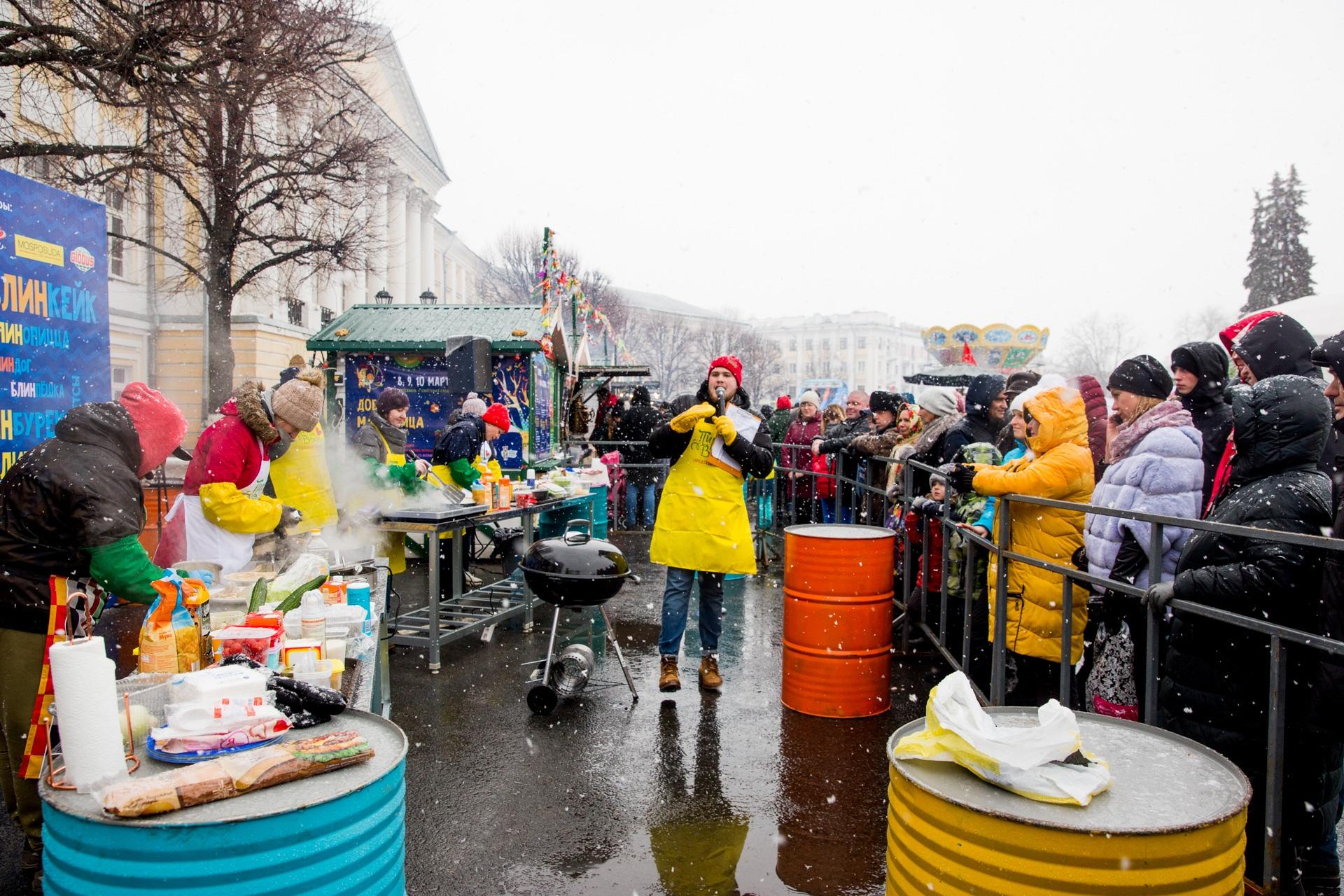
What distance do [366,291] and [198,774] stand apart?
132 feet

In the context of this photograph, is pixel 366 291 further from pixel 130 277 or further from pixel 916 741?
pixel 916 741

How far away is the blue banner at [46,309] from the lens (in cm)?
452

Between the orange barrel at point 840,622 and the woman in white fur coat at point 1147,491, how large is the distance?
1270 millimetres

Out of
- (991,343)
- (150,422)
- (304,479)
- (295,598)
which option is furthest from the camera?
(991,343)

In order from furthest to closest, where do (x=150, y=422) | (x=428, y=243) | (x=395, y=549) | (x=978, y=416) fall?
(x=428, y=243) → (x=395, y=549) → (x=978, y=416) → (x=150, y=422)

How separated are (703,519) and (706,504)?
0.10 meters

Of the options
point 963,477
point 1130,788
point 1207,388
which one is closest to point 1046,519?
point 963,477

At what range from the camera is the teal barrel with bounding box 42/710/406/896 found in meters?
1.56

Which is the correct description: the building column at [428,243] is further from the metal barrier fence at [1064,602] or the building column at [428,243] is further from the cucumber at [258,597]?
the cucumber at [258,597]

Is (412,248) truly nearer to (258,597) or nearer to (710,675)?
(710,675)

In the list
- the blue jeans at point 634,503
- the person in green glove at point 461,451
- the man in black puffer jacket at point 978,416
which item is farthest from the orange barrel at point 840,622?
the blue jeans at point 634,503

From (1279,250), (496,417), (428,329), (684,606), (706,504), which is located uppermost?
(1279,250)

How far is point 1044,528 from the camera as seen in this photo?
4.50m

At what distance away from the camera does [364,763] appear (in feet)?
6.28
